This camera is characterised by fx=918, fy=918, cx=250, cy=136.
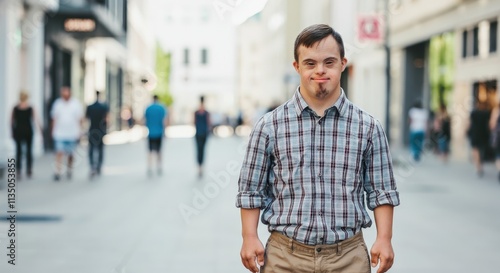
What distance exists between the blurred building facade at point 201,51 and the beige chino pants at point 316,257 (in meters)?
84.9

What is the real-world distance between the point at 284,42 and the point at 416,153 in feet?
150

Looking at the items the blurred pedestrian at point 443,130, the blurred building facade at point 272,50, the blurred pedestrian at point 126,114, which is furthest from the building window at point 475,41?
the blurred pedestrian at point 126,114

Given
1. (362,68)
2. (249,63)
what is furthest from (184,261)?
(249,63)

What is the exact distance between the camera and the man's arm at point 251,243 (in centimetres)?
352

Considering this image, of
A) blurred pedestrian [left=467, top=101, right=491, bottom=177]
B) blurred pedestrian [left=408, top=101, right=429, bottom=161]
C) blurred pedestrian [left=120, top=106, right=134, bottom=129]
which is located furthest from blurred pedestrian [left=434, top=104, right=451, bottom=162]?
blurred pedestrian [left=120, top=106, right=134, bottom=129]

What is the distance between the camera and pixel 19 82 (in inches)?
986

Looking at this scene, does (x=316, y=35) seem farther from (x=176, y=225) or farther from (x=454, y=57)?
(x=454, y=57)

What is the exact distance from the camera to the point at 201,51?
89062 millimetres

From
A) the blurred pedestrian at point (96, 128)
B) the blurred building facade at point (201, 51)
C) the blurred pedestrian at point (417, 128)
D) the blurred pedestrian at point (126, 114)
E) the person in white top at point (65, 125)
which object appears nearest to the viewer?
the person in white top at point (65, 125)

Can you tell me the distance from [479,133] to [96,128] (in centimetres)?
812

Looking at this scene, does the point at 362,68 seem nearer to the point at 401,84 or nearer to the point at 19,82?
the point at 401,84

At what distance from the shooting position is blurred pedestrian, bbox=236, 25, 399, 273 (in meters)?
3.48

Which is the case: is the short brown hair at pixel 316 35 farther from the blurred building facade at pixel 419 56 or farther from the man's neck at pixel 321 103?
the blurred building facade at pixel 419 56

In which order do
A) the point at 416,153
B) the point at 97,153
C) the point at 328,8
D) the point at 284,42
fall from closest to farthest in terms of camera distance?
the point at 97,153 → the point at 416,153 → the point at 328,8 → the point at 284,42
